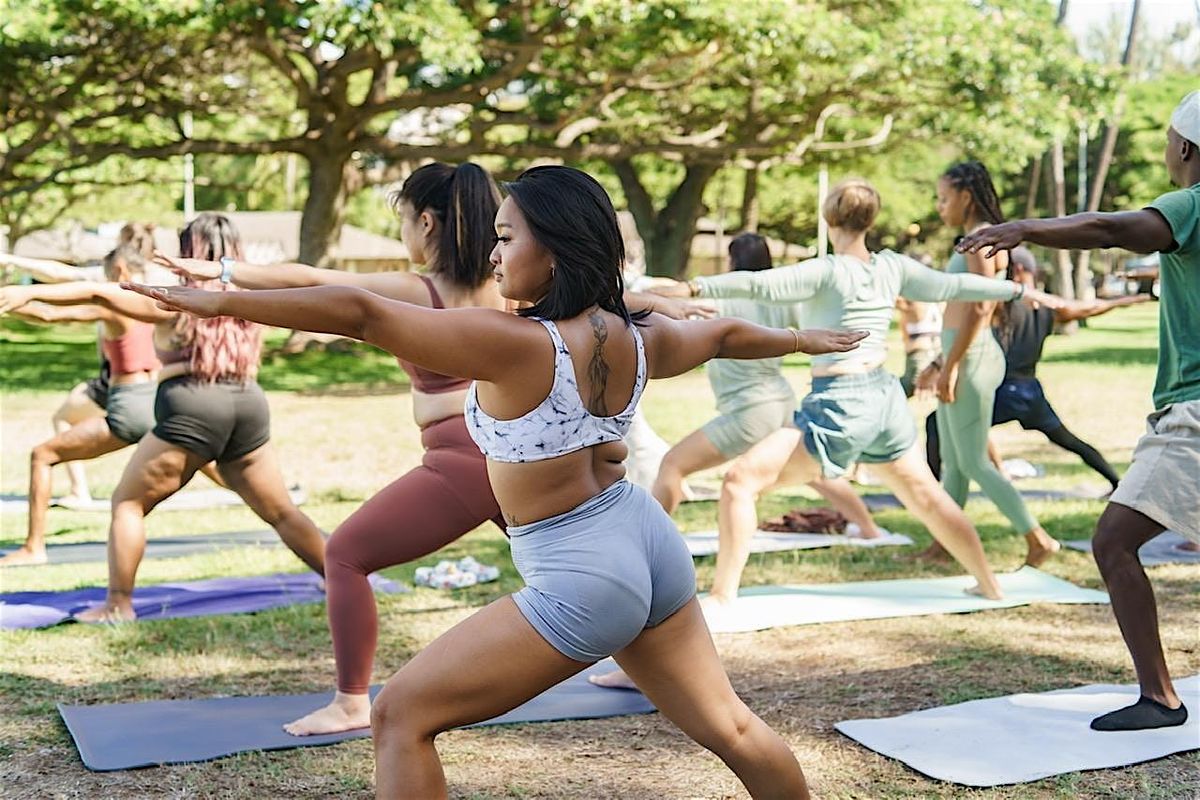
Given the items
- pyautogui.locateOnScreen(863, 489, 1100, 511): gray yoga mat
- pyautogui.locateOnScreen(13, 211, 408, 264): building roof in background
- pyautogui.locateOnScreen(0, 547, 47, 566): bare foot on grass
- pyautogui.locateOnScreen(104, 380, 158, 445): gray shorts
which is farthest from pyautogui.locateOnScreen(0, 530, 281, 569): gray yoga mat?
pyautogui.locateOnScreen(13, 211, 408, 264): building roof in background

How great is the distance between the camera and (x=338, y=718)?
16.1 feet

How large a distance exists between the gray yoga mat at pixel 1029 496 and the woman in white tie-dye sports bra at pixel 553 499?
23.1ft

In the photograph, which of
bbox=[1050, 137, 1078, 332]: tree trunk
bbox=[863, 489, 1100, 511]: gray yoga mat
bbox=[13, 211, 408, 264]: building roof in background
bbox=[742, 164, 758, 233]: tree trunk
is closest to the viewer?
bbox=[863, 489, 1100, 511]: gray yoga mat

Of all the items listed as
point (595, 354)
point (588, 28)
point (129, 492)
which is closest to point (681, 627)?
point (595, 354)

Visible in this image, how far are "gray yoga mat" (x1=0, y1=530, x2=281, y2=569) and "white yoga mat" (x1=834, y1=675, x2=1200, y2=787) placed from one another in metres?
4.89

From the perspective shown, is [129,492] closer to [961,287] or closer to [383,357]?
[961,287]

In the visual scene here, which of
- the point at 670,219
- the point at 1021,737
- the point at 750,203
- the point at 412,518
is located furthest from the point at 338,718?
the point at 750,203

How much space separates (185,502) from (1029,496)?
249 inches

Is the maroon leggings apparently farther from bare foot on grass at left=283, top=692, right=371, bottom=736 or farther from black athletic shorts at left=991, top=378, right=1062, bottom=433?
black athletic shorts at left=991, top=378, right=1062, bottom=433

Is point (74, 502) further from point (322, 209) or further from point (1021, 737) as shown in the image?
point (322, 209)

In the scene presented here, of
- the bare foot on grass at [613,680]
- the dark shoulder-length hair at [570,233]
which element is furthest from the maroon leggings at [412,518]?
the dark shoulder-length hair at [570,233]

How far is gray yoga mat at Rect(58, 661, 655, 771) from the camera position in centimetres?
466

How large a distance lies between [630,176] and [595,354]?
2572 cm

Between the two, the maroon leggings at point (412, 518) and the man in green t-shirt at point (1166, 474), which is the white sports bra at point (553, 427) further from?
the man in green t-shirt at point (1166, 474)
